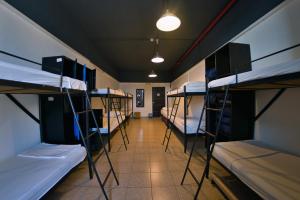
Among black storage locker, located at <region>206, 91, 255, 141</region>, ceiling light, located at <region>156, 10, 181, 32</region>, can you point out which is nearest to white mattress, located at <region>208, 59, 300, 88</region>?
black storage locker, located at <region>206, 91, 255, 141</region>

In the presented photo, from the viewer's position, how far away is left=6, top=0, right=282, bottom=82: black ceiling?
229cm

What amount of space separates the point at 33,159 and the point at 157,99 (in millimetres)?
7726

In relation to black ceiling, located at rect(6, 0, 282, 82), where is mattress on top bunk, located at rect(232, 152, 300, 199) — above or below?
below

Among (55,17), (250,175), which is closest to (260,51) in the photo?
(250,175)

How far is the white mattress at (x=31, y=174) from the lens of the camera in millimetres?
1022

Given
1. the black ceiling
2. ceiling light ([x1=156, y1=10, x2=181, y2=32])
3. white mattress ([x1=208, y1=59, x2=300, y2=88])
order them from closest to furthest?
white mattress ([x1=208, y1=59, x2=300, y2=88]) < ceiling light ([x1=156, y1=10, x2=181, y2=32]) < the black ceiling

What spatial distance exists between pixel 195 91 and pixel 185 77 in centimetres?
296

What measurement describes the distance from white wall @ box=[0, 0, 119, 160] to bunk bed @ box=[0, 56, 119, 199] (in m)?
0.12

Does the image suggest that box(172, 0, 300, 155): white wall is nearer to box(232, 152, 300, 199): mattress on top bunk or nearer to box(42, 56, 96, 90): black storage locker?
box(232, 152, 300, 199): mattress on top bunk

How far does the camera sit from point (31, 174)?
4.05ft

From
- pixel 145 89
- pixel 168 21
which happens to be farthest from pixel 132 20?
pixel 145 89

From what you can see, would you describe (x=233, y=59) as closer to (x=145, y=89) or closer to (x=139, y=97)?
(x=145, y=89)

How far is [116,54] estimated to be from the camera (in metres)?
5.64

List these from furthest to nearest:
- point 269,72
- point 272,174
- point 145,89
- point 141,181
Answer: point 145,89 < point 141,181 < point 272,174 < point 269,72
